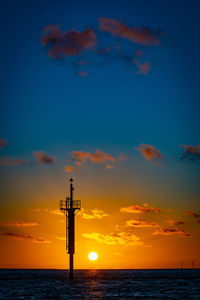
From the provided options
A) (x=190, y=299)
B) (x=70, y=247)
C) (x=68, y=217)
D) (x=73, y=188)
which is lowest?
(x=190, y=299)

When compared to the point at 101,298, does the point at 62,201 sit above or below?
above

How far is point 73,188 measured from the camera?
212ft

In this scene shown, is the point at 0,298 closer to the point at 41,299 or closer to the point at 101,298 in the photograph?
the point at 41,299

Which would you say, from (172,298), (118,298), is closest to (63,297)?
(118,298)

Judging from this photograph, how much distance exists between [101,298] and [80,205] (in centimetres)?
1579

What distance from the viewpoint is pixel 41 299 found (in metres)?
49.7

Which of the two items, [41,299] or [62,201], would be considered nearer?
[41,299]

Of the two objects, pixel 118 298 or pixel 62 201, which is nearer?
pixel 118 298

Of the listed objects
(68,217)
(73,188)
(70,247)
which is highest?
(73,188)

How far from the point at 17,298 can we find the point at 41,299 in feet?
8.85

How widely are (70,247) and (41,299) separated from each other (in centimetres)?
1365

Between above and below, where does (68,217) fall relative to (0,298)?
above

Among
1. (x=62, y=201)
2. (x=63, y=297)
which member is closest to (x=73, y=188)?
(x=62, y=201)

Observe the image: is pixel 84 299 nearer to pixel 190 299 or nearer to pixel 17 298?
pixel 17 298
